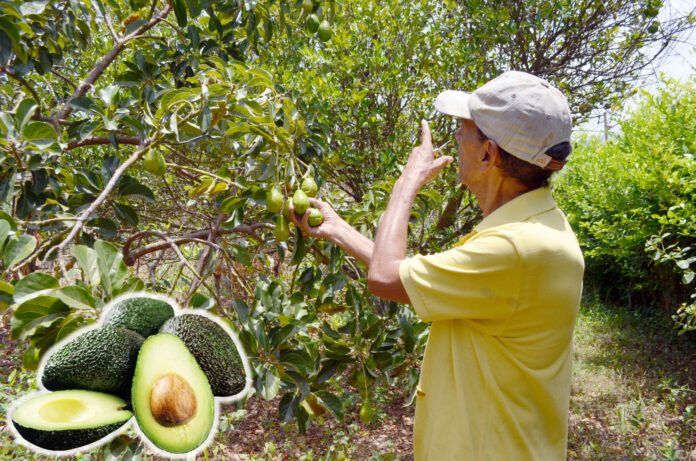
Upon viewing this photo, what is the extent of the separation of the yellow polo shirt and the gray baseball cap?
12 centimetres

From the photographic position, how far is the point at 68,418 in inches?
23.8

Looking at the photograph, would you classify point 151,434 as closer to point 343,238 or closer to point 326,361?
point 343,238

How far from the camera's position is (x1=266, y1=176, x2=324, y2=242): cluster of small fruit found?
1.38 metres

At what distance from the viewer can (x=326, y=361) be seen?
174cm

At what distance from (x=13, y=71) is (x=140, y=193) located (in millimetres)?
754

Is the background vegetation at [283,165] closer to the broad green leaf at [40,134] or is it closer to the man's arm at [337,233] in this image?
the broad green leaf at [40,134]

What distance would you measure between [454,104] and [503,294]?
1.74 feet

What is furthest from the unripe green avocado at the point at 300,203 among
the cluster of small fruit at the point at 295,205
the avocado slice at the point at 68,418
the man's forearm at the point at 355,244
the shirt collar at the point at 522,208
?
the avocado slice at the point at 68,418

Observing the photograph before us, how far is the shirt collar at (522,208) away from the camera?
1.19 metres

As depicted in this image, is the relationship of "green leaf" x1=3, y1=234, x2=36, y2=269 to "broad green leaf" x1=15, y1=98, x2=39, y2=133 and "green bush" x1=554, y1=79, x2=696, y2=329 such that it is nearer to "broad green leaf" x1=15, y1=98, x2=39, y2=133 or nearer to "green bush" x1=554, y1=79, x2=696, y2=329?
"broad green leaf" x1=15, y1=98, x2=39, y2=133

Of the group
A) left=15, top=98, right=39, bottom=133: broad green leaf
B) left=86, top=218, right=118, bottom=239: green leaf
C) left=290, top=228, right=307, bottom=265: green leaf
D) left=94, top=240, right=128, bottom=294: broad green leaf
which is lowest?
left=86, top=218, right=118, bottom=239: green leaf

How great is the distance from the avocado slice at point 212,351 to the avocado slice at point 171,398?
0.03 metres

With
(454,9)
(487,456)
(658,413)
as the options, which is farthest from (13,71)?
(658,413)

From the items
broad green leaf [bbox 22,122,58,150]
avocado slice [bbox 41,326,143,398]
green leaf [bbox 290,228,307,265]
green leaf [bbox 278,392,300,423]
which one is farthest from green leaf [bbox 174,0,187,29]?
avocado slice [bbox 41,326,143,398]
